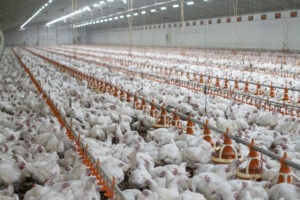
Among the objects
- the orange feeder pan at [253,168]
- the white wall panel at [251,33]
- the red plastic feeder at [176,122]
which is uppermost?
the white wall panel at [251,33]

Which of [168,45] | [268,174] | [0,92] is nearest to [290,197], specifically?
[268,174]

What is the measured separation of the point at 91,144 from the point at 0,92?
24.5 ft

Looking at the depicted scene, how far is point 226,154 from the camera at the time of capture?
6160 millimetres

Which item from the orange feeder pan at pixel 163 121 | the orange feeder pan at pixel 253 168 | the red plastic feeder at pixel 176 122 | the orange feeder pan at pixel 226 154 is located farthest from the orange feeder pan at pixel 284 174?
the orange feeder pan at pixel 163 121

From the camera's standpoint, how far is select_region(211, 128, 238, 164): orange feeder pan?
20.1 feet

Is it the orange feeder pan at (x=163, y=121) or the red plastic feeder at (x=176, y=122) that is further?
the orange feeder pan at (x=163, y=121)

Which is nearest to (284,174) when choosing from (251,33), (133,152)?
(133,152)

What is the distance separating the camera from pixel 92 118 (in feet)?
28.2

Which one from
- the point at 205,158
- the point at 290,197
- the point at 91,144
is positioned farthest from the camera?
the point at 91,144

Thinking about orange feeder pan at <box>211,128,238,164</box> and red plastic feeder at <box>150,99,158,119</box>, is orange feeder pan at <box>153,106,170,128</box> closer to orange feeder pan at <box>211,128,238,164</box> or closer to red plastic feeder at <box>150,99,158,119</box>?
red plastic feeder at <box>150,99,158,119</box>

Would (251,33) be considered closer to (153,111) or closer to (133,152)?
(153,111)

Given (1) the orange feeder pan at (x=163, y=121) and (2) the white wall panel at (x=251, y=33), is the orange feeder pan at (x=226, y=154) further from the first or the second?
(2) the white wall panel at (x=251, y=33)

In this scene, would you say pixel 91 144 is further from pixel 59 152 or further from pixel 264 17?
pixel 264 17

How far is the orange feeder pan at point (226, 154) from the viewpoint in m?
6.11
